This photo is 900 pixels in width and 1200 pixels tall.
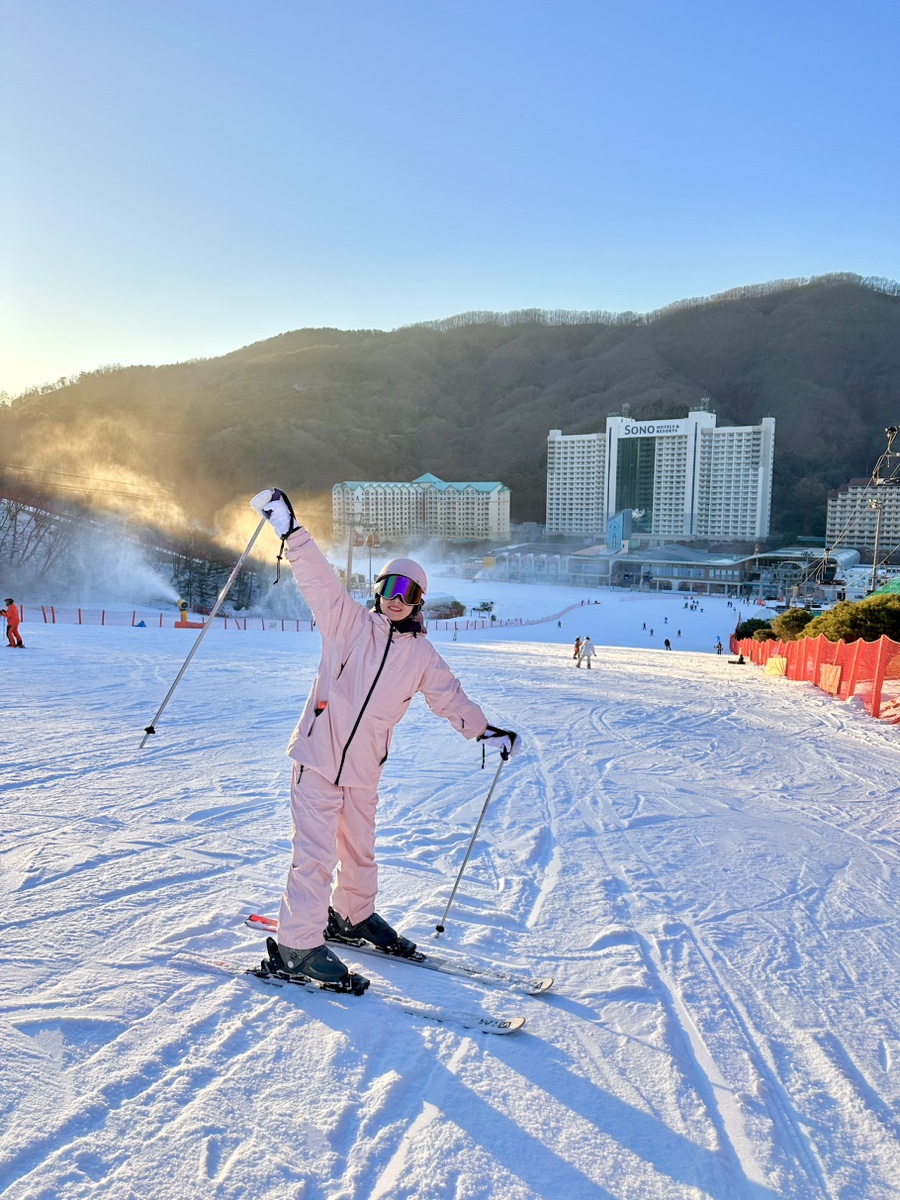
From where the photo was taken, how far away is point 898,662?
9375mm

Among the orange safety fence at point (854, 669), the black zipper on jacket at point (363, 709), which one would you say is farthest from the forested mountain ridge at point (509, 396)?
the black zipper on jacket at point (363, 709)

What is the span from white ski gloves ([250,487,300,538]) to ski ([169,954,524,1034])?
1480 millimetres

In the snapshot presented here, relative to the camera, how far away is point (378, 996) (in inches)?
92.8

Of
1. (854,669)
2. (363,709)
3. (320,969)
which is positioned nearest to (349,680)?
(363,709)

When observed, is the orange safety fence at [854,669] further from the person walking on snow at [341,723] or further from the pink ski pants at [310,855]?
the pink ski pants at [310,855]

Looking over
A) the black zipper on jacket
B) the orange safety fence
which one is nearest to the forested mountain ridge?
the orange safety fence

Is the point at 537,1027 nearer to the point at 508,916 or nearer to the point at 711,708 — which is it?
the point at 508,916

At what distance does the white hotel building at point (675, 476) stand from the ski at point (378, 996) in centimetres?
8583

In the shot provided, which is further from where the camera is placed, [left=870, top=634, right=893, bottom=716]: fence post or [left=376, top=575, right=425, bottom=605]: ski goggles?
[left=870, top=634, right=893, bottom=716]: fence post

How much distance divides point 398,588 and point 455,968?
1378 mm

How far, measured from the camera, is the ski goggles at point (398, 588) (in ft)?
8.03

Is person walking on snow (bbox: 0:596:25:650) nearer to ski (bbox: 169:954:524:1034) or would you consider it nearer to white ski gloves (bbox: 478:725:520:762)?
ski (bbox: 169:954:524:1034)

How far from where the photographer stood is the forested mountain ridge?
108 m

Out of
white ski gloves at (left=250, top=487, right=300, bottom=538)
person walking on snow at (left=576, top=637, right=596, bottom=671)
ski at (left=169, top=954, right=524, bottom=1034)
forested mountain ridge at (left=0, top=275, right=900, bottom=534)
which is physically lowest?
person walking on snow at (left=576, top=637, right=596, bottom=671)
